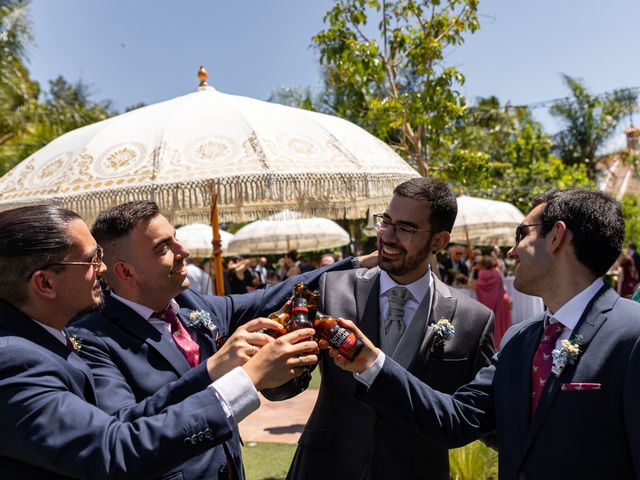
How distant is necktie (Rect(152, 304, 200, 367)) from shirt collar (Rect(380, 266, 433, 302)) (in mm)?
922

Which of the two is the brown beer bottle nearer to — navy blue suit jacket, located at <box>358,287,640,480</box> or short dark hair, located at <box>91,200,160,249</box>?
navy blue suit jacket, located at <box>358,287,640,480</box>

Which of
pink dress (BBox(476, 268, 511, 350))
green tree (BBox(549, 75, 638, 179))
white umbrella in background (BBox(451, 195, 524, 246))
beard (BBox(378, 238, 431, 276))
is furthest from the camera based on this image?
green tree (BBox(549, 75, 638, 179))

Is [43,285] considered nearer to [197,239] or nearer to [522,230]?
[522,230]

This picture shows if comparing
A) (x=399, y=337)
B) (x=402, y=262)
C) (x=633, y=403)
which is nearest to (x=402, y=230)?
(x=402, y=262)

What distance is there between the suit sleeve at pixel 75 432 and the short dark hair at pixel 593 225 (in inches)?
56.5

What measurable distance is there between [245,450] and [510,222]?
27.1ft

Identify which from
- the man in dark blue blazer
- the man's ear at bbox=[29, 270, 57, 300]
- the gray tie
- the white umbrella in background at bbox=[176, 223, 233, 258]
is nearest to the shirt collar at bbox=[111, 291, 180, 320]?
A: the man in dark blue blazer

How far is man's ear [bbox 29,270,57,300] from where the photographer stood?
2.05 meters

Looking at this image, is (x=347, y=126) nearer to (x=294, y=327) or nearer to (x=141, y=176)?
(x=141, y=176)

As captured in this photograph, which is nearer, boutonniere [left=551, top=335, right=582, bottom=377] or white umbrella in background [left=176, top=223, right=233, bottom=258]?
boutonniere [left=551, top=335, right=582, bottom=377]

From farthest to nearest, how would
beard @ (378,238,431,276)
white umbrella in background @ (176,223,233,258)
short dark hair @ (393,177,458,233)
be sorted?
white umbrella in background @ (176,223,233,258), short dark hair @ (393,177,458,233), beard @ (378,238,431,276)

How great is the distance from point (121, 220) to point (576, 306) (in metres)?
1.91

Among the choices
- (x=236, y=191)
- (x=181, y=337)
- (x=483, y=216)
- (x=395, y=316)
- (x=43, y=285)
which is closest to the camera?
(x=43, y=285)

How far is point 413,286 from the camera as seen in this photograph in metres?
3.09
